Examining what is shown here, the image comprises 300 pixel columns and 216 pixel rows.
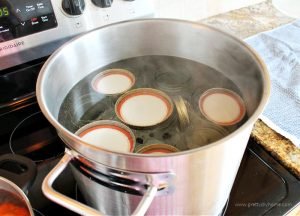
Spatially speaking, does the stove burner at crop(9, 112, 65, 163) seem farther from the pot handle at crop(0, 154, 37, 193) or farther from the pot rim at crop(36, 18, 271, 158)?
the pot rim at crop(36, 18, 271, 158)

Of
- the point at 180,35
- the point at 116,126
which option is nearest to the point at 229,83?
the point at 180,35

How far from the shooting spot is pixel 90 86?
2.08 feet

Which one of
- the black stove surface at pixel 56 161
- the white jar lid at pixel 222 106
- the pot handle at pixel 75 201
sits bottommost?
the black stove surface at pixel 56 161

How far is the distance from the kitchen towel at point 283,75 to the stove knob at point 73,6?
43 centimetres

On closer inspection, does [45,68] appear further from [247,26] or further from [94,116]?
[247,26]

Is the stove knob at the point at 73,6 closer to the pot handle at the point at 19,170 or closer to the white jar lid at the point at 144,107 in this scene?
the white jar lid at the point at 144,107

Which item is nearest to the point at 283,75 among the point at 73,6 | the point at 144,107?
the point at 144,107

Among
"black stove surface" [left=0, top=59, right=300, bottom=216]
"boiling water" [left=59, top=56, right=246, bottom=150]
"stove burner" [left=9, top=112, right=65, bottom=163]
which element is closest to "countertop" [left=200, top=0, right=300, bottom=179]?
"boiling water" [left=59, top=56, right=246, bottom=150]

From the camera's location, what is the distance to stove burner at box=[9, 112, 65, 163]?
61 cm

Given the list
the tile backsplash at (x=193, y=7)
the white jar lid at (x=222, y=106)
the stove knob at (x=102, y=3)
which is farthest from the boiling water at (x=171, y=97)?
the tile backsplash at (x=193, y=7)

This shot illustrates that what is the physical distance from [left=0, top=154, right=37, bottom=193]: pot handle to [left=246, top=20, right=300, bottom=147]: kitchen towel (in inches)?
18.2

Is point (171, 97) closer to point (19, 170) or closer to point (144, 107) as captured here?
point (144, 107)

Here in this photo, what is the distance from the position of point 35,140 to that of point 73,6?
0.27 m

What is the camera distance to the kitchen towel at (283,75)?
25.8 inches
